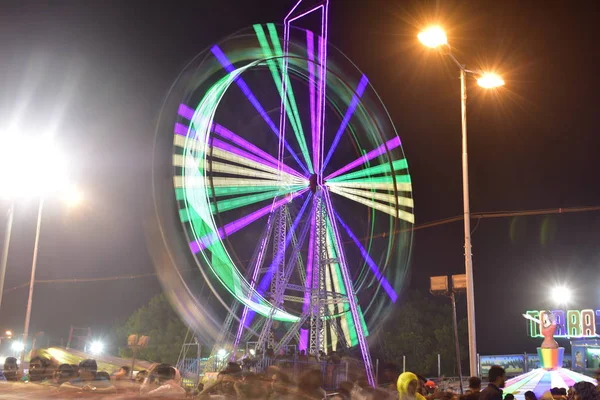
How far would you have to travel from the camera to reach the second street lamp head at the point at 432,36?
11.4 meters

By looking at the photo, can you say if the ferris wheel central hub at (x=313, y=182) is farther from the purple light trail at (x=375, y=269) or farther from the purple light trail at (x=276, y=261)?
the purple light trail at (x=375, y=269)

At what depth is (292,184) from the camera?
18.6 m

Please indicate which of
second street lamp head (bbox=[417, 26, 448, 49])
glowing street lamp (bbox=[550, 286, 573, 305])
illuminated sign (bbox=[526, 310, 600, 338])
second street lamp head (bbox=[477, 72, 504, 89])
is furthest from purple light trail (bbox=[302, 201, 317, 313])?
glowing street lamp (bbox=[550, 286, 573, 305])

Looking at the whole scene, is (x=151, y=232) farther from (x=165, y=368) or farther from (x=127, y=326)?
(x=127, y=326)

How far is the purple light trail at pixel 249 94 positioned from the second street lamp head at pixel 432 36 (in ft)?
25.6

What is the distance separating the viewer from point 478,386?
23.9ft

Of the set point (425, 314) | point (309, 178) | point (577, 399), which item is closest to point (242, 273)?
point (309, 178)

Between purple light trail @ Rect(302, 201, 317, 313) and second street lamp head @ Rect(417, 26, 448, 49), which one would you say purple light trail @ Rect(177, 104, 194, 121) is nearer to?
purple light trail @ Rect(302, 201, 317, 313)

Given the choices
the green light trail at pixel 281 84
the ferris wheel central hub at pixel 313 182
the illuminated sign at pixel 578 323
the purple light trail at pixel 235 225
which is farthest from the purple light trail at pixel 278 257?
the illuminated sign at pixel 578 323

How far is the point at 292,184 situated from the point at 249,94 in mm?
3144

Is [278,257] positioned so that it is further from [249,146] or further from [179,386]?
[179,386]

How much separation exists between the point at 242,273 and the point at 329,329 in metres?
4.22

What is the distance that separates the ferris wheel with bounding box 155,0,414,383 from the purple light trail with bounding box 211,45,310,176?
0.11ft

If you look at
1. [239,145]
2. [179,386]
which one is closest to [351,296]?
[239,145]
